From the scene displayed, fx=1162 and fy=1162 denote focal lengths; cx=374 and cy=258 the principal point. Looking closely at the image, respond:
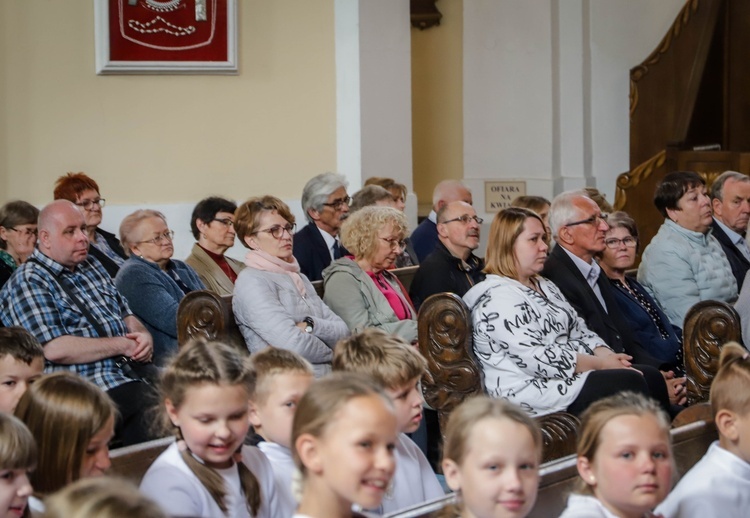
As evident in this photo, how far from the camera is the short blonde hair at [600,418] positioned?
263cm

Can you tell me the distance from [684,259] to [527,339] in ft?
5.30

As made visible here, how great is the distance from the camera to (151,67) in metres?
6.98

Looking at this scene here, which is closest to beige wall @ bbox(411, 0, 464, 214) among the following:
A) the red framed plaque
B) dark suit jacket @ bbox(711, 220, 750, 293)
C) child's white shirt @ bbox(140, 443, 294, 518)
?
the red framed plaque

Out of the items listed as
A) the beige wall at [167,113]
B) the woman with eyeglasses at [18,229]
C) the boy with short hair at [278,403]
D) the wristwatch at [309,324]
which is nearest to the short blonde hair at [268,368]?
the boy with short hair at [278,403]

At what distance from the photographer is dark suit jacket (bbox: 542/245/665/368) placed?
16.1 ft

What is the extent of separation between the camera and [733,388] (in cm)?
303

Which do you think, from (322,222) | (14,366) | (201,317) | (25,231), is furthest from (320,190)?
(14,366)

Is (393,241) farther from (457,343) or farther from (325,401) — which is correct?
(325,401)

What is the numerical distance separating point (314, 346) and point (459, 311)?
624 millimetres

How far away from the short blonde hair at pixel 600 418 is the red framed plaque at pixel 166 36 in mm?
4867

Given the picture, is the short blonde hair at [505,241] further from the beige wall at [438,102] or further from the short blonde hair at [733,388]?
the beige wall at [438,102]

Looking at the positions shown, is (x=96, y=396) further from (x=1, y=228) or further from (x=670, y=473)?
(x=1, y=228)

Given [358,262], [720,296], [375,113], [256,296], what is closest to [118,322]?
[256,296]

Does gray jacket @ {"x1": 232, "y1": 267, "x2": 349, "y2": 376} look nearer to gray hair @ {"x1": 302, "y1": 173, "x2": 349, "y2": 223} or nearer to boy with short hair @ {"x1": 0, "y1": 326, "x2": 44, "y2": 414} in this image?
boy with short hair @ {"x1": 0, "y1": 326, "x2": 44, "y2": 414}
